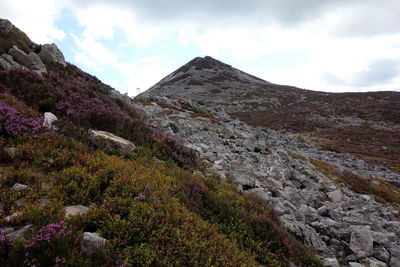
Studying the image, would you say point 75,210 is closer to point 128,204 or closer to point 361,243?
point 128,204

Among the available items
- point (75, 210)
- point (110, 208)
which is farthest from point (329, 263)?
point (75, 210)

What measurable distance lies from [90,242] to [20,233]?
1029mm

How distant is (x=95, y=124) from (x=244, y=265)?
7.91 meters

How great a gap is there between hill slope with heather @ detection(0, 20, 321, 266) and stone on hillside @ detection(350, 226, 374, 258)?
1.73 meters

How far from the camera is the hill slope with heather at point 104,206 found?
3736 mm

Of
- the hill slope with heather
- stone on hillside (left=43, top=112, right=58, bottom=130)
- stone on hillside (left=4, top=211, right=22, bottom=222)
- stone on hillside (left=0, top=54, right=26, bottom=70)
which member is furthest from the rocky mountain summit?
stone on hillside (left=0, top=54, right=26, bottom=70)

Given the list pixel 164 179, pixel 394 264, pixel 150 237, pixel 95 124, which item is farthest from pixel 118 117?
pixel 394 264

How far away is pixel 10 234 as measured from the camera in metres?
3.59

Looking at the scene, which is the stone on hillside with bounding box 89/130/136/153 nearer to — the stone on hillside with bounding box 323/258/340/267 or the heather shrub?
the heather shrub

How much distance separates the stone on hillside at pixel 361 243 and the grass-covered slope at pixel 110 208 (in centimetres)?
195

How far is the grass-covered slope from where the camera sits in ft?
12.3

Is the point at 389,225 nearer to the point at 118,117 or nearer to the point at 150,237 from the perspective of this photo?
the point at 150,237

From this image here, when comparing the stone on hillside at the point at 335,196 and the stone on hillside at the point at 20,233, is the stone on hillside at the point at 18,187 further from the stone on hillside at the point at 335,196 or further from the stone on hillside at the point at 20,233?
the stone on hillside at the point at 335,196

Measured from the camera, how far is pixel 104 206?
4.71 meters
